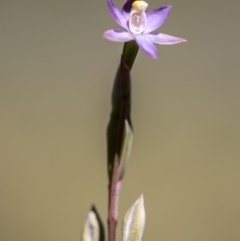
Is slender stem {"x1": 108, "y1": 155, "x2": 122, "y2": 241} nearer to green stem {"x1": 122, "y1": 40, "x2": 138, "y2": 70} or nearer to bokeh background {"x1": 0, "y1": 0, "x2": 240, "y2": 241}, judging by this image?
green stem {"x1": 122, "y1": 40, "x2": 138, "y2": 70}

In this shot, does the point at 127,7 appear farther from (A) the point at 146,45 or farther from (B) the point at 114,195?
(B) the point at 114,195

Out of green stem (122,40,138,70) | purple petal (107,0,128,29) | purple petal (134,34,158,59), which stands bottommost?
purple petal (134,34,158,59)

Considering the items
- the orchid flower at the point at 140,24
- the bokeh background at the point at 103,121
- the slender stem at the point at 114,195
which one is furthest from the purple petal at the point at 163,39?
the bokeh background at the point at 103,121

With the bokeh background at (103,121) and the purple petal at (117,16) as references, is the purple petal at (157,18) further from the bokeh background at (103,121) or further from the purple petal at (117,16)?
the bokeh background at (103,121)

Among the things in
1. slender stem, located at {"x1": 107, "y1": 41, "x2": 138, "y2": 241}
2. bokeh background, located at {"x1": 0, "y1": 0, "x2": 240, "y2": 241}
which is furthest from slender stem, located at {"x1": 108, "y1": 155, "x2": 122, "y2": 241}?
bokeh background, located at {"x1": 0, "y1": 0, "x2": 240, "y2": 241}

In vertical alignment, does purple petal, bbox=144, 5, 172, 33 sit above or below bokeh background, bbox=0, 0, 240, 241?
below

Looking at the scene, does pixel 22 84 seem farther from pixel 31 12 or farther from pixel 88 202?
pixel 88 202

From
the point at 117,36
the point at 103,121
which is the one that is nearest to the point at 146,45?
the point at 117,36

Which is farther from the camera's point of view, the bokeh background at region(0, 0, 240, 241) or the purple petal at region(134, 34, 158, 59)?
the bokeh background at region(0, 0, 240, 241)
